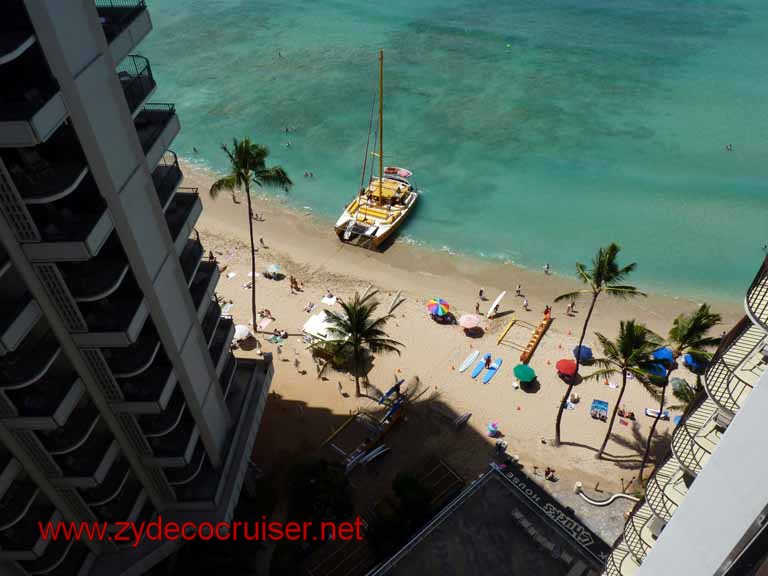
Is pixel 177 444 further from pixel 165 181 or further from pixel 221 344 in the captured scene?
pixel 165 181

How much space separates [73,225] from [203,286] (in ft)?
30.0

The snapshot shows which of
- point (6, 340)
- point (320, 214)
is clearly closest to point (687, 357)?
point (320, 214)

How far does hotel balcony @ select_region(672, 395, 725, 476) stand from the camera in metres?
15.7

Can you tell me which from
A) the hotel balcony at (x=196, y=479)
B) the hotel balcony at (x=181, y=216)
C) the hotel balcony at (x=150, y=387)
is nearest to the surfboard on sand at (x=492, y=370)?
the hotel balcony at (x=196, y=479)

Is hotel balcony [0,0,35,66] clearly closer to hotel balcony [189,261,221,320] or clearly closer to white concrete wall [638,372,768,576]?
hotel balcony [189,261,221,320]

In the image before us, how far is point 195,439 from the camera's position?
91.7ft

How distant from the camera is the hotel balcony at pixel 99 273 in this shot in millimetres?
19625

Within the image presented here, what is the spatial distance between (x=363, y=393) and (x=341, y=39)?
91.4 metres

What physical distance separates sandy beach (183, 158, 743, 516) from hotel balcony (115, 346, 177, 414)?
1604 centimetres

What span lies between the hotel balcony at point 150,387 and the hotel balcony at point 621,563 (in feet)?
61.7

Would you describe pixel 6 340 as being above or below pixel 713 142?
above

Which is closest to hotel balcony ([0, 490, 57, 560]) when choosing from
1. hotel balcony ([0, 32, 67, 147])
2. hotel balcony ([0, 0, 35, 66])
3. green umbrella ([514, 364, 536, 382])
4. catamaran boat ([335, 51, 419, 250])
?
hotel balcony ([0, 32, 67, 147])

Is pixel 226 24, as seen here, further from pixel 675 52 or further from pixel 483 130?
pixel 675 52

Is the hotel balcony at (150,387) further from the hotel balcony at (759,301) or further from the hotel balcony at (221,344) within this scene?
the hotel balcony at (759,301)
